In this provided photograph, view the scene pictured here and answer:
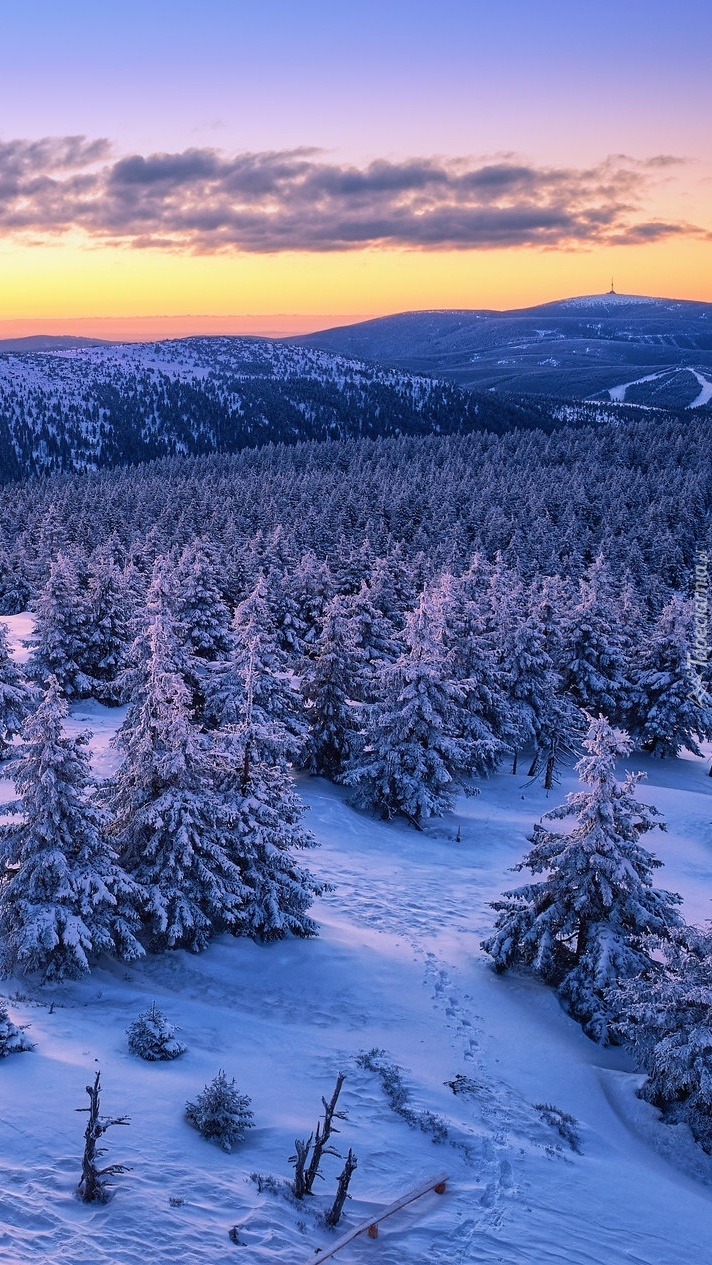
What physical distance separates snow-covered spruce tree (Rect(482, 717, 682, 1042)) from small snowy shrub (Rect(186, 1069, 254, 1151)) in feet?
28.0

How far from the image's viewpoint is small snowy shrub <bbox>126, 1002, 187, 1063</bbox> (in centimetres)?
1388

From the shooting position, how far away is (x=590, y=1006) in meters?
17.9

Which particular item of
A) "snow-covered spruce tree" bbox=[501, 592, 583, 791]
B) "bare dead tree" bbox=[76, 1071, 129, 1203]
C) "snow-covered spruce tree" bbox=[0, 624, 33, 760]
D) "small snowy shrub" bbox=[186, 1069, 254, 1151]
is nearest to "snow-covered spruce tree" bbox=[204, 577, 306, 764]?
"snow-covered spruce tree" bbox=[0, 624, 33, 760]

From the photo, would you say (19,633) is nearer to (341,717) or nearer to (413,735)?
(341,717)

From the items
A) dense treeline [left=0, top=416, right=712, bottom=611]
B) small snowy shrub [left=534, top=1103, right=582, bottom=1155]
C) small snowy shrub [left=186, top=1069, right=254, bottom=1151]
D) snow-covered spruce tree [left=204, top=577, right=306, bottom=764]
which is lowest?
small snowy shrub [left=534, top=1103, right=582, bottom=1155]

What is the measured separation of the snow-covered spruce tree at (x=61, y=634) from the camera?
4041 centimetres

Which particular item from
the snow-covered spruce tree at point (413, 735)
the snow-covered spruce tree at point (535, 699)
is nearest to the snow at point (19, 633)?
the snow-covered spruce tree at point (413, 735)

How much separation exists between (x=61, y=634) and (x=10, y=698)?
9.56m

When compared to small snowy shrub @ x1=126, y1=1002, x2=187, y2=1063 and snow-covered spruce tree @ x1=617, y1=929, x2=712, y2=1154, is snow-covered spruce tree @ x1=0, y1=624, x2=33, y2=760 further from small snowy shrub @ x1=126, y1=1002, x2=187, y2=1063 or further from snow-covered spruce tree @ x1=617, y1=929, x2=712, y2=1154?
snow-covered spruce tree @ x1=617, y1=929, x2=712, y2=1154

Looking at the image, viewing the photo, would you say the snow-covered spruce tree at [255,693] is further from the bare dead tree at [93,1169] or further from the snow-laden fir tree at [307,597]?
the snow-laden fir tree at [307,597]

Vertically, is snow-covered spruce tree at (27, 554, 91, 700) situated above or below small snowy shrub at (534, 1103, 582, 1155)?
above

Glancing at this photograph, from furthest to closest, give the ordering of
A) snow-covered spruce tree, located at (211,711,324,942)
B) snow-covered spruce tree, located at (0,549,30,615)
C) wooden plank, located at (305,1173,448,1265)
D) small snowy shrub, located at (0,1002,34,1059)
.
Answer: snow-covered spruce tree, located at (0,549,30,615) → snow-covered spruce tree, located at (211,711,324,942) → small snowy shrub, located at (0,1002,34,1059) → wooden plank, located at (305,1173,448,1265)

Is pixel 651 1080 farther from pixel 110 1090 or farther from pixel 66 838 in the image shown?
pixel 66 838

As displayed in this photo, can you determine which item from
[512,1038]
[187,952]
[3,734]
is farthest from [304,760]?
[512,1038]
